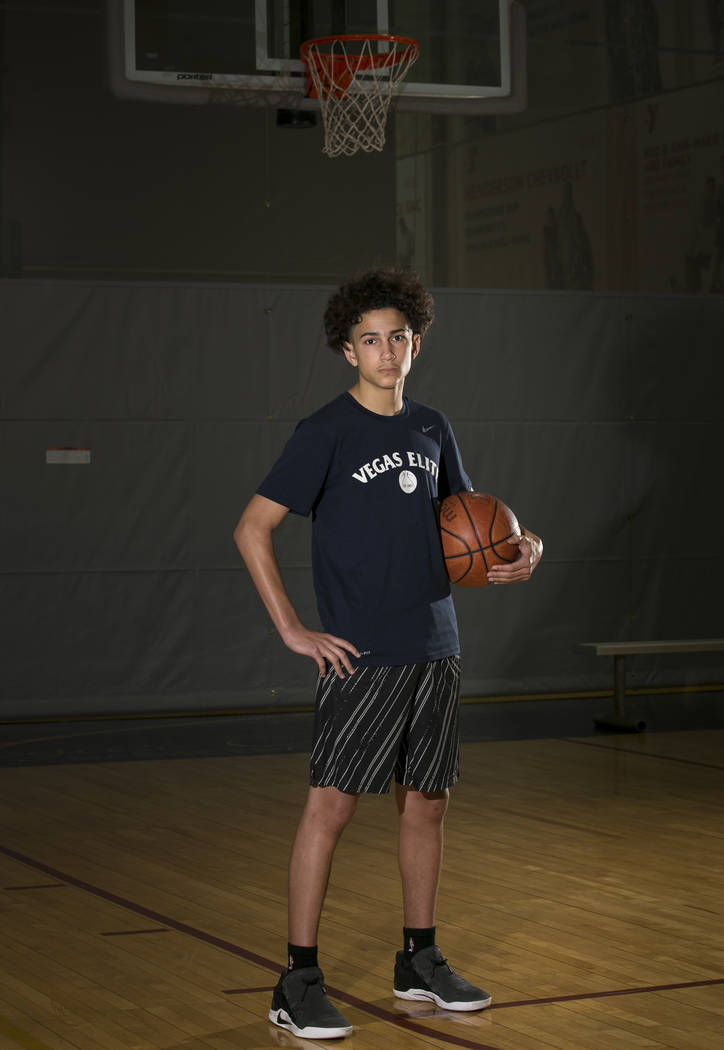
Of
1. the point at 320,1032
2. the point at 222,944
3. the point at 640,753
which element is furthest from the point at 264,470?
the point at 320,1032

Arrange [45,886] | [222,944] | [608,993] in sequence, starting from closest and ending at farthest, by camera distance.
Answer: [608,993] < [222,944] < [45,886]

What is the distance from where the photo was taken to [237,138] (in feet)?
32.6

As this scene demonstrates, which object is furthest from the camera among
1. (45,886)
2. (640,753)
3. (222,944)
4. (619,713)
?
(619,713)

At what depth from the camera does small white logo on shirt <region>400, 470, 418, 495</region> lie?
11.5ft

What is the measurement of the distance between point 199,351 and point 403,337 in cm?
579

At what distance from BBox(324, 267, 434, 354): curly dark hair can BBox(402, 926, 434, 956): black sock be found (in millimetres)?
1342

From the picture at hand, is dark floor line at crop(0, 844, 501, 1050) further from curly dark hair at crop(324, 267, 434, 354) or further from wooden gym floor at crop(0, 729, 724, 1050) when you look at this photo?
curly dark hair at crop(324, 267, 434, 354)

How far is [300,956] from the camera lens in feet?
11.2

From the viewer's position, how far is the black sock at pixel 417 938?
3.56 metres

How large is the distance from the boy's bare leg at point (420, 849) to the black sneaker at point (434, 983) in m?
0.08

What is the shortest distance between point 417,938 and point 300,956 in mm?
306

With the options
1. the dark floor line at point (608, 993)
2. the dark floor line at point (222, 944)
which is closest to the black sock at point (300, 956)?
the dark floor line at point (222, 944)

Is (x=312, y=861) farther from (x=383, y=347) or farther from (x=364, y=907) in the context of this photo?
(x=364, y=907)

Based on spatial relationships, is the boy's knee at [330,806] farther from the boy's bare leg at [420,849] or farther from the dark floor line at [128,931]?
the dark floor line at [128,931]
